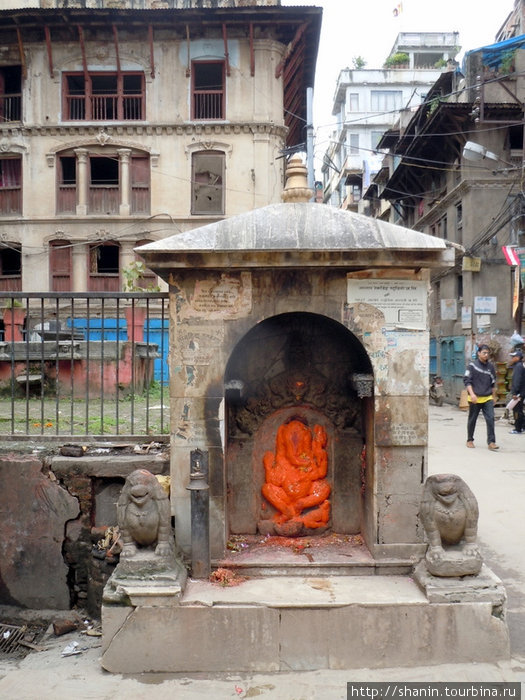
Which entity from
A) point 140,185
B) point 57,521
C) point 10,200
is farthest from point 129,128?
point 57,521

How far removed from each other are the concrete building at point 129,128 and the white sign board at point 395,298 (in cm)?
1781

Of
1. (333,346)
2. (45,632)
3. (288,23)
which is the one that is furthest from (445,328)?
(45,632)

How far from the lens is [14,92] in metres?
23.8

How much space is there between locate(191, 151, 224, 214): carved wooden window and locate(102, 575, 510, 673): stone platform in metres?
20.0

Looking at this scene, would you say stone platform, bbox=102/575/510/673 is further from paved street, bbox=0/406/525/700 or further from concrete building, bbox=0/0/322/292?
concrete building, bbox=0/0/322/292

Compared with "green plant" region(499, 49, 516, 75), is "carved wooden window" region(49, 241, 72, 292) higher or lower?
lower

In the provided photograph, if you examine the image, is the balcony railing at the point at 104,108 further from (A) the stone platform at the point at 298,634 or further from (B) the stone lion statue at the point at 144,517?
(A) the stone platform at the point at 298,634

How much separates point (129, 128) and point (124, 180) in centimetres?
198

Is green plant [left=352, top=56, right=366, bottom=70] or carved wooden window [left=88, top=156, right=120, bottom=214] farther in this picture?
green plant [left=352, top=56, right=366, bottom=70]

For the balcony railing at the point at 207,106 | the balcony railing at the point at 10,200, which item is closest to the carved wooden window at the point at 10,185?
the balcony railing at the point at 10,200

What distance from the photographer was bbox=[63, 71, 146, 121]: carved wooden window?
2289 centimetres

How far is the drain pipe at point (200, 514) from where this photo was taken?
5.04 m

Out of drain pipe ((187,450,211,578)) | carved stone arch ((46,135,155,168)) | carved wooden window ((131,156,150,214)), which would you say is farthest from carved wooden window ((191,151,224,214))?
drain pipe ((187,450,211,578))

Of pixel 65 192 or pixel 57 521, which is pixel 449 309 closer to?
pixel 65 192
